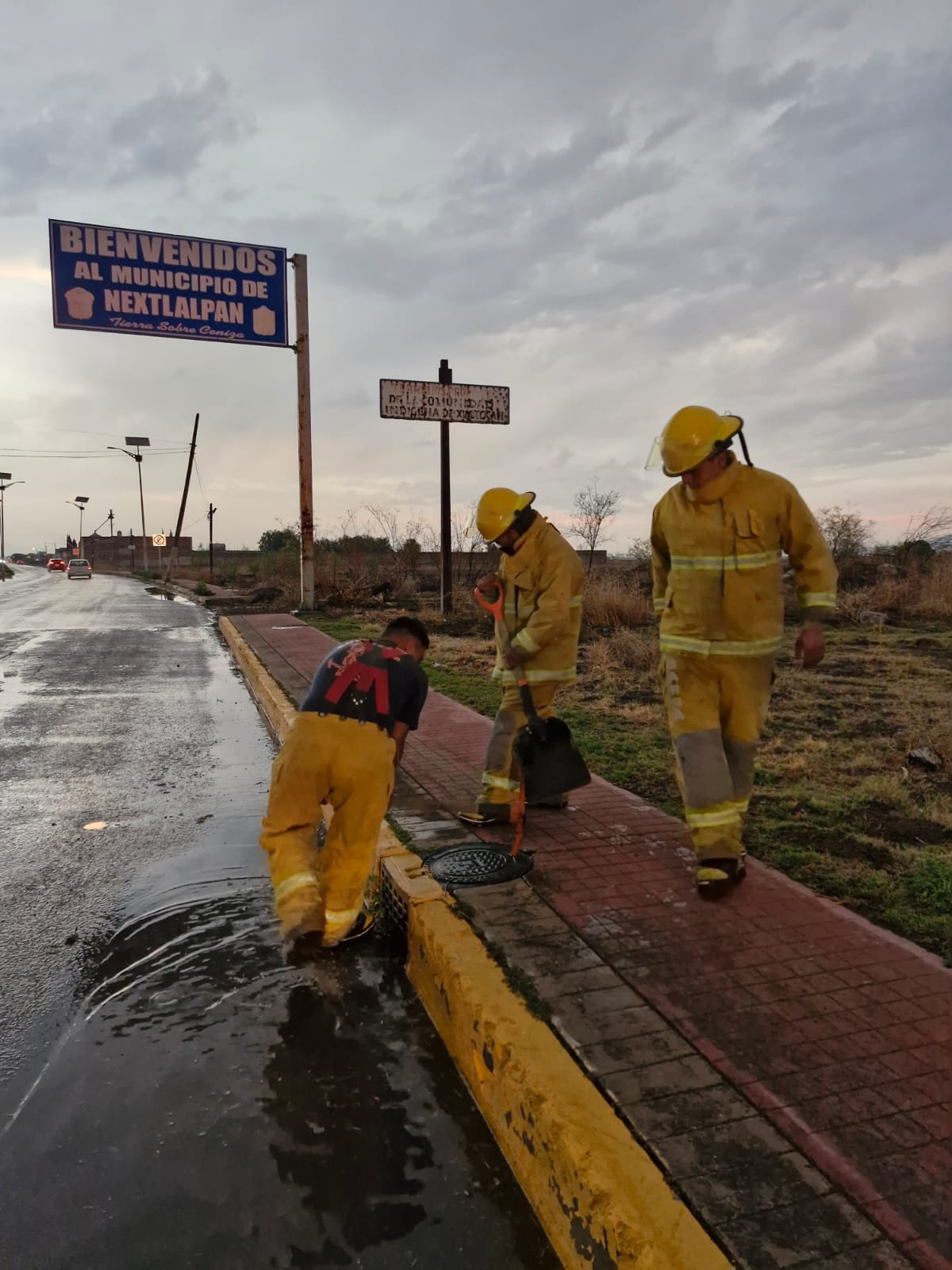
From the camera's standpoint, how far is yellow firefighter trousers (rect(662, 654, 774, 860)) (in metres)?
3.51

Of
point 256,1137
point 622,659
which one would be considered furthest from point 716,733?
point 622,659

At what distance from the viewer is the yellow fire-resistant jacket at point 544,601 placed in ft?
14.0

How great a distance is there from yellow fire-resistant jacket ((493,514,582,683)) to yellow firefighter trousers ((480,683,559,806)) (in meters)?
0.09

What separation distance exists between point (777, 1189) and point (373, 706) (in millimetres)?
1963

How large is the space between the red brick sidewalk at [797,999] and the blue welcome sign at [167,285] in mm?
16647

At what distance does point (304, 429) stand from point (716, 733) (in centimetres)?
1678

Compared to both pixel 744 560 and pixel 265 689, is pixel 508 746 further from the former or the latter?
pixel 265 689

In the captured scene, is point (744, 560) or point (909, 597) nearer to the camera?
point (744, 560)

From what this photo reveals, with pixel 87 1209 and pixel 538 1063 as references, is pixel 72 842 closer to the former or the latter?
pixel 87 1209

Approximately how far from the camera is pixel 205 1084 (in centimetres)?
254

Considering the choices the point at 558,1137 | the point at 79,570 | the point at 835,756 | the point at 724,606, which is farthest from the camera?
the point at 79,570

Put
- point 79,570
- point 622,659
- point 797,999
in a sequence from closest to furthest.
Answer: point 797,999, point 622,659, point 79,570

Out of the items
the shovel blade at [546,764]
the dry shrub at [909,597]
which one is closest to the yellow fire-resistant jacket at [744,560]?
the shovel blade at [546,764]

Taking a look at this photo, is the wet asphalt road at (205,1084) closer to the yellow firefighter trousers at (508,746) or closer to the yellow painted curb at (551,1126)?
the yellow painted curb at (551,1126)
